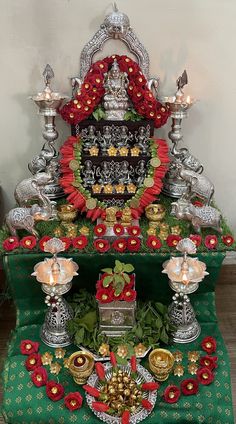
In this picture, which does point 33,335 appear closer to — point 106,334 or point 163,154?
point 106,334

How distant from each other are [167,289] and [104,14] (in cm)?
153

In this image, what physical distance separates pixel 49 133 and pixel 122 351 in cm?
123

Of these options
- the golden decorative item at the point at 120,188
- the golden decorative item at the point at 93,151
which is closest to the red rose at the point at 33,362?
the golden decorative item at the point at 120,188

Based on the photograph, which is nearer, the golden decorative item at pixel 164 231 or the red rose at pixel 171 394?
the red rose at pixel 171 394

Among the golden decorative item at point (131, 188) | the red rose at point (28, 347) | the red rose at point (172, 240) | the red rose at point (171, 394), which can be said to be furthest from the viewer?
the golden decorative item at point (131, 188)

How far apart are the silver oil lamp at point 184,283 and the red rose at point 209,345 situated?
72 millimetres

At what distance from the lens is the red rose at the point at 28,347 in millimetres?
2031

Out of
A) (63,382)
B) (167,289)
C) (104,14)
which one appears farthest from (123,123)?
(63,382)

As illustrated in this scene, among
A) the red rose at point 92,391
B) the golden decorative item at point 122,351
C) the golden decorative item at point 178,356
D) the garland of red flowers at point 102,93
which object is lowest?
the golden decorative item at point 178,356

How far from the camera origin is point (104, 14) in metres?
2.30

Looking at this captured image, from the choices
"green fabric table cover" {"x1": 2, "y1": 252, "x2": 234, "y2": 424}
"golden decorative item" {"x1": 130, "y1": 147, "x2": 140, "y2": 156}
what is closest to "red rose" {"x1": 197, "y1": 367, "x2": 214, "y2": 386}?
"green fabric table cover" {"x1": 2, "y1": 252, "x2": 234, "y2": 424}

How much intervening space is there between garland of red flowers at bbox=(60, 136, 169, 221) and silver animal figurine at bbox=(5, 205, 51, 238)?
7.9 inches

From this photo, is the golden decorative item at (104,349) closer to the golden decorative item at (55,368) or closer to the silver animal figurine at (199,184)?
the golden decorative item at (55,368)

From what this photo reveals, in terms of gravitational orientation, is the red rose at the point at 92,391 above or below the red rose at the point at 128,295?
below
